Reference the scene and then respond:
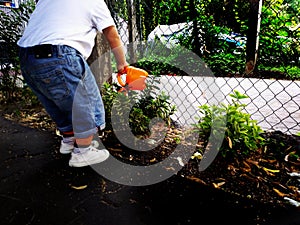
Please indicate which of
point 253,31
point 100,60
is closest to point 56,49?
point 100,60

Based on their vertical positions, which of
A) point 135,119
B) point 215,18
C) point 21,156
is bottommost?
point 21,156

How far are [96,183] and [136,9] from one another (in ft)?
6.09

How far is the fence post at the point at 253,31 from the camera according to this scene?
6.30 feet

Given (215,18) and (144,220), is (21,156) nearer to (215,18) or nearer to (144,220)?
(144,220)

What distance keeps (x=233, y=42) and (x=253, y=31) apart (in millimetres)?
1000

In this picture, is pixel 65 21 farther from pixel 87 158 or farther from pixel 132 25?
pixel 132 25

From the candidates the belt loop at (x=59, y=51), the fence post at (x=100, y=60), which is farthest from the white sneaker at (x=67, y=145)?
the belt loop at (x=59, y=51)

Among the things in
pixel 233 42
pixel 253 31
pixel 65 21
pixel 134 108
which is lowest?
pixel 134 108

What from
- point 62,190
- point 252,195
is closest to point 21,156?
point 62,190

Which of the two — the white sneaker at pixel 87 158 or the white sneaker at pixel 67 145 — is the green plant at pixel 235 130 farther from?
the white sneaker at pixel 67 145

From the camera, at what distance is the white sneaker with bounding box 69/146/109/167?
5.75 ft

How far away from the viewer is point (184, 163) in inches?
68.1

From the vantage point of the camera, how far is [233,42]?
3.00 metres

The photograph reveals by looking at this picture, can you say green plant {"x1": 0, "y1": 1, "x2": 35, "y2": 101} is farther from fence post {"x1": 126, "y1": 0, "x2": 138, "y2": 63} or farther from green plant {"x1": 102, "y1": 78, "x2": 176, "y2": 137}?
green plant {"x1": 102, "y1": 78, "x2": 176, "y2": 137}
